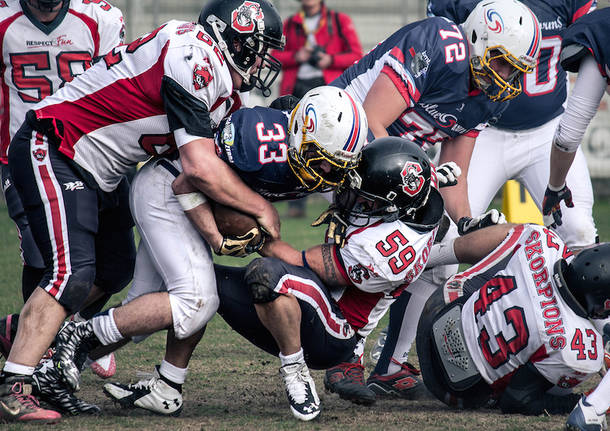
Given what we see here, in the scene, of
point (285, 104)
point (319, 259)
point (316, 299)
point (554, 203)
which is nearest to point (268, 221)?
point (319, 259)

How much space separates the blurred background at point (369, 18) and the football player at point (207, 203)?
802 cm

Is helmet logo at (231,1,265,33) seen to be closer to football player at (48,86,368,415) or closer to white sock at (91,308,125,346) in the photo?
football player at (48,86,368,415)

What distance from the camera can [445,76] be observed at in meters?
4.66

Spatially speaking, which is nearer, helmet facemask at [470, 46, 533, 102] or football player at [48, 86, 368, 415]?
football player at [48, 86, 368, 415]

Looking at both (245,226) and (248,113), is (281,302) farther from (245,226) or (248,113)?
(248,113)

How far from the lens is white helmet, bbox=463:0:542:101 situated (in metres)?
4.63

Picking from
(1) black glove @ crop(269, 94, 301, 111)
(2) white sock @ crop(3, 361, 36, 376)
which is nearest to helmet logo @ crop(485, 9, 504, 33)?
(1) black glove @ crop(269, 94, 301, 111)

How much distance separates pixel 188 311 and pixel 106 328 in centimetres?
37

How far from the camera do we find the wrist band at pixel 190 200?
13.2ft

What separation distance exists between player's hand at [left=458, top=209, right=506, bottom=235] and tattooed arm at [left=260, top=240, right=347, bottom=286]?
0.81 metres

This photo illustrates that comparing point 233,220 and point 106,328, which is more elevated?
point 233,220

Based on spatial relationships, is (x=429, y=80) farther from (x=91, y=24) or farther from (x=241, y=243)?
(x=91, y=24)

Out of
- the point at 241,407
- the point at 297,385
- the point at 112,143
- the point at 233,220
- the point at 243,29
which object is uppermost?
the point at 243,29

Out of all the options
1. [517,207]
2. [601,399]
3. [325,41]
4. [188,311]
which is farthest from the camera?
[325,41]
